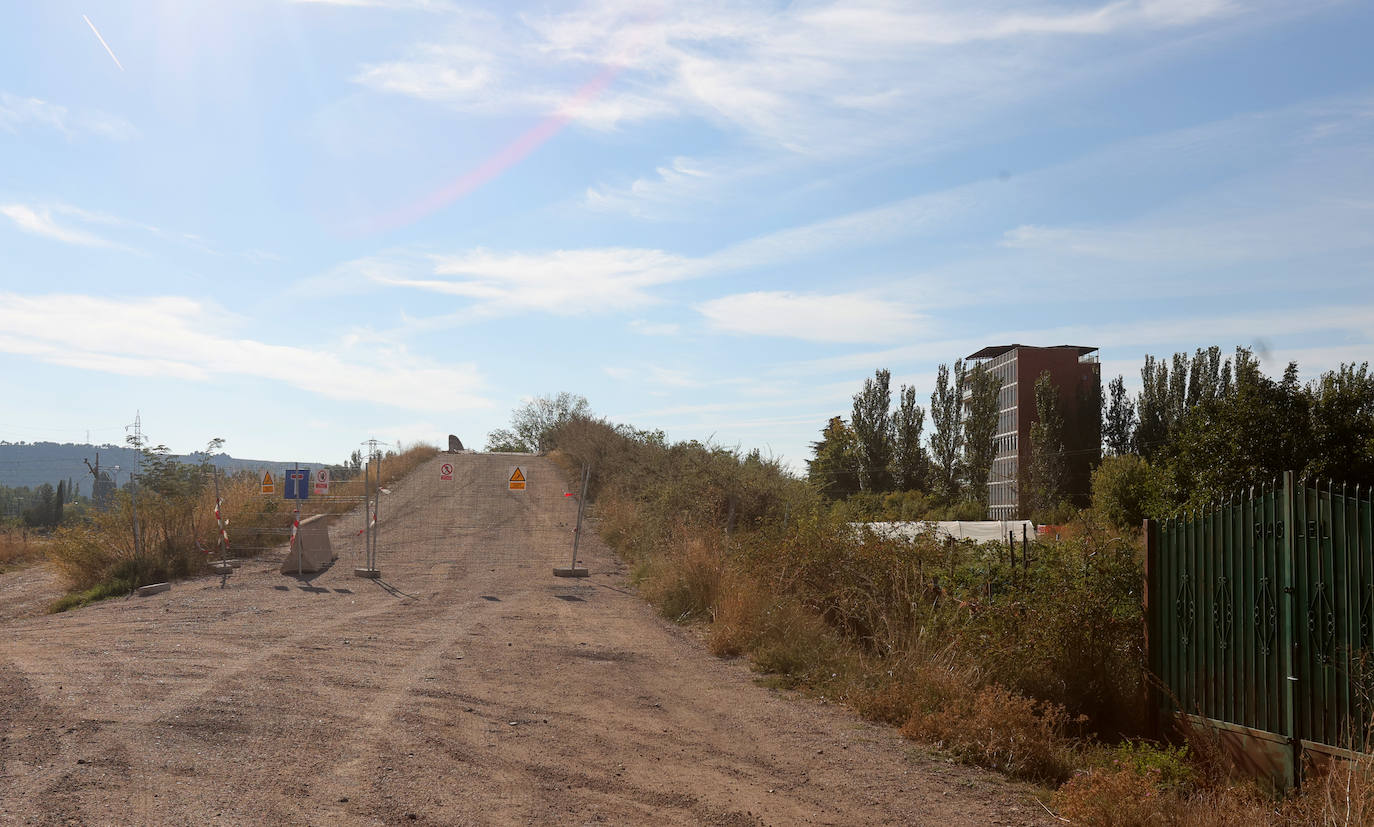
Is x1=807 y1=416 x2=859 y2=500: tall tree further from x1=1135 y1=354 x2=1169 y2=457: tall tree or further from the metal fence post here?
the metal fence post

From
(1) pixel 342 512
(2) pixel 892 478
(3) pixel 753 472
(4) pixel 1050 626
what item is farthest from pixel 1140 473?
(4) pixel 1050 626

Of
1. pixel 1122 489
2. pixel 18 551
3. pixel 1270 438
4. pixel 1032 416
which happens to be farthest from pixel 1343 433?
pixel 1032 416

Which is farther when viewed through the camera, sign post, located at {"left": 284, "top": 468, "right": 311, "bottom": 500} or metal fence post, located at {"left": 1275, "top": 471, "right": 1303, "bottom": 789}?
sign post, located at {"left": 284, "top": 468, "right": 311, "bottom": 500}

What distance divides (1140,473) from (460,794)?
4603 centimetres

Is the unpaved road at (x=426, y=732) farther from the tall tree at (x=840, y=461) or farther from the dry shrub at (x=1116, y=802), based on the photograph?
the tall tree at (x=840, y=461)

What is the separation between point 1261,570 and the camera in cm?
688

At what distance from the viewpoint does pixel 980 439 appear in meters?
60.0

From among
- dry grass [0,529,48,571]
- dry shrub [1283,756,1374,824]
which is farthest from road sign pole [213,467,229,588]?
dry shrub [1283,756,1374,824]

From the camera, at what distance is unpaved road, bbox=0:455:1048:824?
5688 millimetres

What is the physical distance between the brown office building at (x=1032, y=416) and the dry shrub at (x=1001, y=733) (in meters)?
50.9

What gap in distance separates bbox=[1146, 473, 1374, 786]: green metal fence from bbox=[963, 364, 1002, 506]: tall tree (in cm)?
5356

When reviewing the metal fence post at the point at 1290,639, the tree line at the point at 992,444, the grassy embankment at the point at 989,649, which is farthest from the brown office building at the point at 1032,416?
the metal fence post at the point at 1290,639

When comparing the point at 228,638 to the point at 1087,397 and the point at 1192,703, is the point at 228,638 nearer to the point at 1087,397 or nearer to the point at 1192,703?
the point at 1192,703

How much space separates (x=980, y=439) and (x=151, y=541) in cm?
5065
